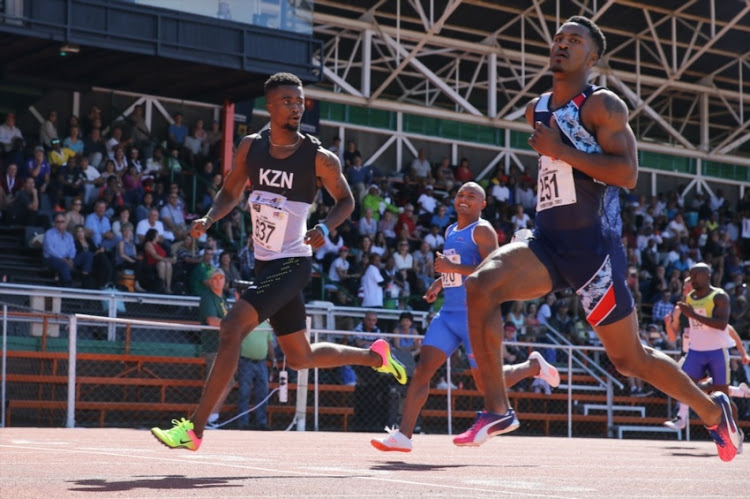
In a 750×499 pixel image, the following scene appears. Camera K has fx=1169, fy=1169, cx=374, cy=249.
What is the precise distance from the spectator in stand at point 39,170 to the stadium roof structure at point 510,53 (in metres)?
8.03

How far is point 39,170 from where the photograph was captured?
59.1ft

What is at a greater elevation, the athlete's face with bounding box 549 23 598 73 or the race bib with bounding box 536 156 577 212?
the athlete's face with bounding box 549 23 598 73

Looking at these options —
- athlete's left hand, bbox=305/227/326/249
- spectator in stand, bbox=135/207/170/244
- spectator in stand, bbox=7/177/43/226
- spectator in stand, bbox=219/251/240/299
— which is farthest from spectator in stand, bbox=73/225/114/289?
athlete's left hand, bbox=305/227/326/249

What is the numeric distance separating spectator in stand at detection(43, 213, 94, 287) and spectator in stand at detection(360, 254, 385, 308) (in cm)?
502

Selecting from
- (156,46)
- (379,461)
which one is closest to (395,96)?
(156,46)

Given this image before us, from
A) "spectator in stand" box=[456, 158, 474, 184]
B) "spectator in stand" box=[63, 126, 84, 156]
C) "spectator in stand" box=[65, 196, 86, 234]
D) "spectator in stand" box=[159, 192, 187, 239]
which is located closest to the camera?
"spectator in stand" box=[65, 196, 86, 234]

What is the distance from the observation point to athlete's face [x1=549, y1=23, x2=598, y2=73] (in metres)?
5.79

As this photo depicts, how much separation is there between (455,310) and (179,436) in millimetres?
3338

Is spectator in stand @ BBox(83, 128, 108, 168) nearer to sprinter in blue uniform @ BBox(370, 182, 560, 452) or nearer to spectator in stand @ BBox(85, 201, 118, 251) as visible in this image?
spectator in stand @ BBox(85, 201, 118, 251)

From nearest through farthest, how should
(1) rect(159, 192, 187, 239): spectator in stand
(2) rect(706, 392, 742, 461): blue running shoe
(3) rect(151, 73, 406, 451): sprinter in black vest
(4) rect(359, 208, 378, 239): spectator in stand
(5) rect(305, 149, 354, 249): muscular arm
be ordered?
1. (2) rect(706, 392, 742, 461): blue running shoe
2. (3) rect(151, 73, 406, 451): sprinter in black vest
3. (5) rect(305, 149, 354, 249): muscular arm
4. (1) rect(159, 192, 187, 239): spectator in stand
5. (4) rect(359, 208, 378, 239): spectator in stand

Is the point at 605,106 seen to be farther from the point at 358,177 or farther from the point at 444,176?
the point at 444,176

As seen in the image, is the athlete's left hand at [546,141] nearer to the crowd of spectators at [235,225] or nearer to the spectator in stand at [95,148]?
the crowd of spectators at [235,225]

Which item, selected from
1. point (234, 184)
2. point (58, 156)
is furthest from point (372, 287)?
point (234, 184)

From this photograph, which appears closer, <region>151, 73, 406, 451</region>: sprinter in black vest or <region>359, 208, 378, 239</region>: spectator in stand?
<region>151, 73, 406, 451</region>: sprinter in black vest
